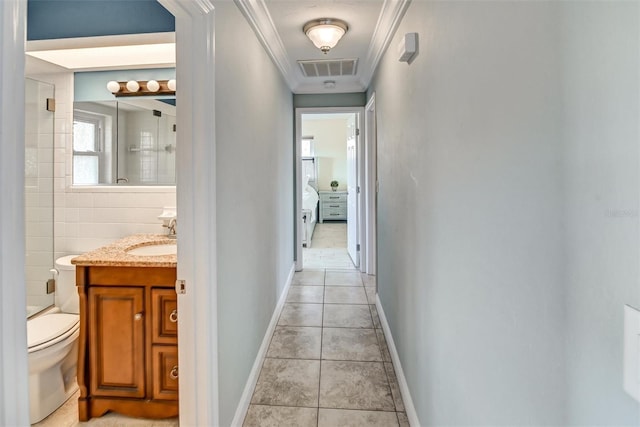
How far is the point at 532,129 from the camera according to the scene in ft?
2.18

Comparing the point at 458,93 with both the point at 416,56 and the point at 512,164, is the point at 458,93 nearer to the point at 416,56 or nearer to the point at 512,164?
the point at 512,164

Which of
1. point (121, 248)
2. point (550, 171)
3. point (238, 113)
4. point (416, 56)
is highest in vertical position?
point (416, 56)

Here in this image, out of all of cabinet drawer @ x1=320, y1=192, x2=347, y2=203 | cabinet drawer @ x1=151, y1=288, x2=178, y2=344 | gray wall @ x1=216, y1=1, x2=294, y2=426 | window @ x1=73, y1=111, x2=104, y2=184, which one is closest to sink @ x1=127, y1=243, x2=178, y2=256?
cabinet drawer @ x1=151, y1=288, x2=178, y2=344

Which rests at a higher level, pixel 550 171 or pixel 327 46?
pixel 327 46

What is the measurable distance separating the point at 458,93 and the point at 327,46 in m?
1.61

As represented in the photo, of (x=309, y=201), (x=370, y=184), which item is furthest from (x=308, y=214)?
(x=370, y=184)

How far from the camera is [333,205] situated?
328 inches

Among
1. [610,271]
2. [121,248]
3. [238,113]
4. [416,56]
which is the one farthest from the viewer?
[121,248]

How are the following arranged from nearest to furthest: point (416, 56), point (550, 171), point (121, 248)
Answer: point (550, 171), point (416, 56), point (121, 248)

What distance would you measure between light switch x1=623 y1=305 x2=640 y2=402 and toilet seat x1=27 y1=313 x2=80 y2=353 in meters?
2.18

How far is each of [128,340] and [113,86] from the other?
175cm

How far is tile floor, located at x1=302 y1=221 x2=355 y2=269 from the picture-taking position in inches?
187

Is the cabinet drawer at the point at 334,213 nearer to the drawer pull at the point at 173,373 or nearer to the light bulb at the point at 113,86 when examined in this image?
the light bulb at the point at 113,86

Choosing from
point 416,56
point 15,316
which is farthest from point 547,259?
point 416,56
